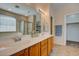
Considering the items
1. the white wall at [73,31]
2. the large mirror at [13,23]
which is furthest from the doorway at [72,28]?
the large mirror at [13,23]

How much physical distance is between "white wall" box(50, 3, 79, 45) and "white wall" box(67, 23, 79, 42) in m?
A: 0.13

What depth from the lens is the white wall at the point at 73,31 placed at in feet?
7.19

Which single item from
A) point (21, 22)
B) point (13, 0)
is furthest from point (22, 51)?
point (13, 0)

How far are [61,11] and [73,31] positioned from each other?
51 cm

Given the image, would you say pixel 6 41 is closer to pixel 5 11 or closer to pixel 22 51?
pixel 22 51

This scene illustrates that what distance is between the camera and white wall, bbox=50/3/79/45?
1.97m

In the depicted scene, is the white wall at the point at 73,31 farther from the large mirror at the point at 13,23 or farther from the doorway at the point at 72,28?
the large mirror at the point at 13,23

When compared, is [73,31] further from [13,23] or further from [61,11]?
[13,23]

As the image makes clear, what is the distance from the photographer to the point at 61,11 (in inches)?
86.0

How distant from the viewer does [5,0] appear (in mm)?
1661

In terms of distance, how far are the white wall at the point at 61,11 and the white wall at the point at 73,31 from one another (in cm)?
13

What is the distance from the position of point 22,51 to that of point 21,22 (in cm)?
62

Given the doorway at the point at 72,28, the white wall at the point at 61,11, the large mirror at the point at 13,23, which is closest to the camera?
the large mirror at the point at 13,23

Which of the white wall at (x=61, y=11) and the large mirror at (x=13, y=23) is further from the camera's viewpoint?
the white wall at (x=61, y=11)
